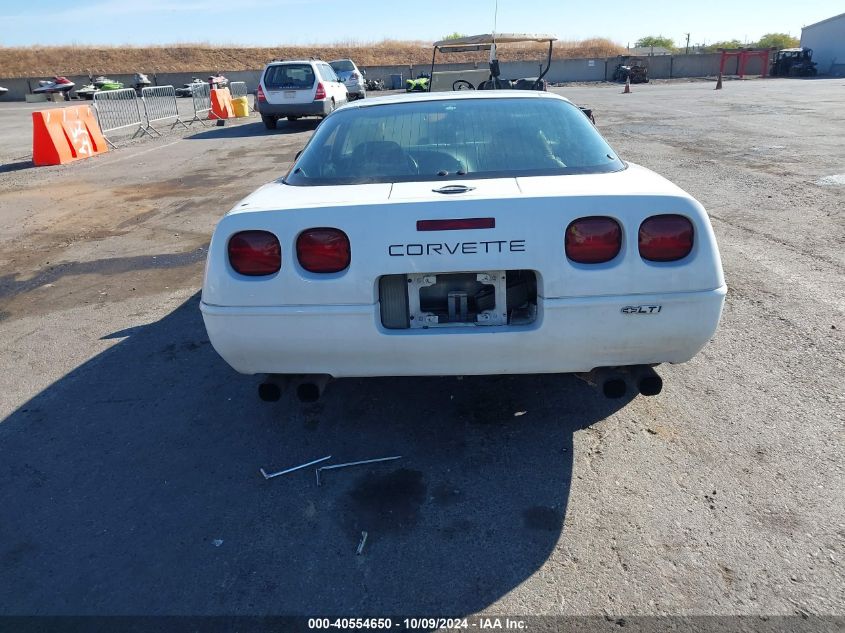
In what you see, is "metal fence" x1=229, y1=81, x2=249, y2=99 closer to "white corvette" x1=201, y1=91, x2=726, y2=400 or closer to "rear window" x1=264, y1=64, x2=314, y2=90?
"rear window" x1=264, y1=64, x2=314, y2=90

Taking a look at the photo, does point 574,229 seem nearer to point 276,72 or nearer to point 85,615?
point 85,615

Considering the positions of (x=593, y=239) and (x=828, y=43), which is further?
(x=828, y=43)

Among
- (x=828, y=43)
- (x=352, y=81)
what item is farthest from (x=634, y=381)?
(x=828, y=43)

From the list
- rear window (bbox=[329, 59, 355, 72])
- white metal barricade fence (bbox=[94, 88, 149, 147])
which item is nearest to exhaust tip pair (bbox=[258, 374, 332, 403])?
white metal barricade fence (bbox=[94, 88, 149, 147])

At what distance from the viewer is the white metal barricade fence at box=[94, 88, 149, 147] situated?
17.1m

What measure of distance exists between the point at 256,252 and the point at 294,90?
53.0 feet

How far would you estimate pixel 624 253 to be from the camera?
262 cm

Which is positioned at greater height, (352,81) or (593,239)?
(352,81)

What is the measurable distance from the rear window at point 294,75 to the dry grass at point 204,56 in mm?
42550

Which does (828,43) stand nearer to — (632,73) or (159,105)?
(632,73)

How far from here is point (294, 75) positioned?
1745 cm

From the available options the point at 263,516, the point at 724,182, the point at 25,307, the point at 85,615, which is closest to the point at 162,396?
the point at 263,516

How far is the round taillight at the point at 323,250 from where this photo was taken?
8.79ft

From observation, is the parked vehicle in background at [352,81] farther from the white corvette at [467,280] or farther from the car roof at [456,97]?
the white corvette at [467,280]
